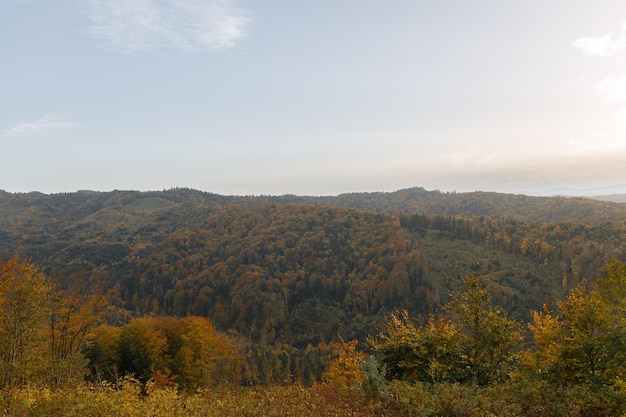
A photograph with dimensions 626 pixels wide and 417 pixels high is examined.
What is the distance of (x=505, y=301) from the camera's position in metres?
117

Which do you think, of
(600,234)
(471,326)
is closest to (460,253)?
(600,234)

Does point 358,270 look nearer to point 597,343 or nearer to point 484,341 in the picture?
point 484,341

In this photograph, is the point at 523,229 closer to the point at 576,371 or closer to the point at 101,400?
the point at 576,371

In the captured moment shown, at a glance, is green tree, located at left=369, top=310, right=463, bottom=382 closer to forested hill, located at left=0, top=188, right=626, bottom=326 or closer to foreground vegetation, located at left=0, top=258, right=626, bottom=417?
foreground vegetation, located at left=0, top=258, right=626, bottom=417

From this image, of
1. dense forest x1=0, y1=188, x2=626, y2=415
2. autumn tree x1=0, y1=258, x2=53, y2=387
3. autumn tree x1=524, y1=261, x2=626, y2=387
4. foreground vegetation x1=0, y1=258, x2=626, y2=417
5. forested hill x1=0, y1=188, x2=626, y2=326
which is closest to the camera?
foreground vegetation x1=0, y1=258, x2=626, y2=417

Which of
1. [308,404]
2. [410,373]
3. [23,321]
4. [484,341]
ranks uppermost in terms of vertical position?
[308,404]

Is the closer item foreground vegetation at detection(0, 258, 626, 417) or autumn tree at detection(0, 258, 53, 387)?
foreground vegetation at detection(0, 258, 626, 417)

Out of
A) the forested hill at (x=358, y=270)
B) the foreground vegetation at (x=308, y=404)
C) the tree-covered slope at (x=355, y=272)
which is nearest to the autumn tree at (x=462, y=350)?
the foreground vegetation at (x=308, y=404)

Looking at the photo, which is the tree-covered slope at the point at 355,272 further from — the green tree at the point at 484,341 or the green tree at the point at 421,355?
the green tree at the point at 421,355

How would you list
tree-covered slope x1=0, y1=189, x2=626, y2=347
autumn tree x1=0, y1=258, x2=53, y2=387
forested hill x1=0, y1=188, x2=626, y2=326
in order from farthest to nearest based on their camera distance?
forested hill x1=0, y1=188, x2=626, y2=326, tree-covered slope x1=0, y1=189, x2=626, y2=347, autumn tree x1=0, y1=258, x2=53, y2=387

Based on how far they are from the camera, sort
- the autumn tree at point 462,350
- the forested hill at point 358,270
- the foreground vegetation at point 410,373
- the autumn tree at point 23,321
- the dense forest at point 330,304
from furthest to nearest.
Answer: the forested hill at point 358,270, the autumn tree at point 23,321, the dense forest at point 330,304, the autumn tree at point 462,350, the foreground vegetation at point 410,373

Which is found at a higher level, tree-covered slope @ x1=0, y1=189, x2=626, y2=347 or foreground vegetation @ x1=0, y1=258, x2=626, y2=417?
foreground vegetation @ x1=0, y1=258, x2=626, y2=417

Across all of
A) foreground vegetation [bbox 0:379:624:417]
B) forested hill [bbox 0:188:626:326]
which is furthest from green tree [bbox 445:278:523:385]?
forested hill [bbox 0:188:626:326]

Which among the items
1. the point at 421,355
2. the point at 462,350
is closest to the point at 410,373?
the point at 421,355
